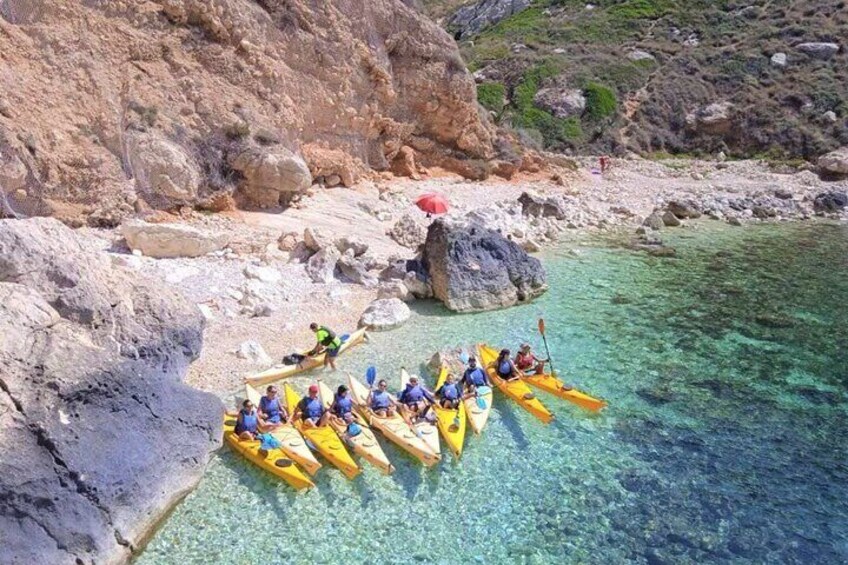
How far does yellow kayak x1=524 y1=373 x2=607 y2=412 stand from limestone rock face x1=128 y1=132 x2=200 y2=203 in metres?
13.0

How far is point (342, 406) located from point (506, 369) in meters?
3.81

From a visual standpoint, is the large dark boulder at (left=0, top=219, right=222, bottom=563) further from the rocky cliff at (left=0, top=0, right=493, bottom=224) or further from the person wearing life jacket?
the rocky cliff at (left=0, top=0, right=493, bottom=224)

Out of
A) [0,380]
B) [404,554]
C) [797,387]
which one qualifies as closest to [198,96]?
[0,380]

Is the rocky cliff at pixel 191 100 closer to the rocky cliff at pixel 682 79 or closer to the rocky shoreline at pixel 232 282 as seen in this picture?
the rocky shoreline at pixel 232 282

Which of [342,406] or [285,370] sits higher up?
[342,406]

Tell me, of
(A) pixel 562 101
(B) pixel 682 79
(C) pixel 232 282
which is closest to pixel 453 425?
(C) pixel 232 282

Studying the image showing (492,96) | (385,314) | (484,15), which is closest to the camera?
(385,314)

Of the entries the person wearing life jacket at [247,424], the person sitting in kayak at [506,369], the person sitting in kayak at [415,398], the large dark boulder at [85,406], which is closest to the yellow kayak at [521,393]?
the person sitting in kayak at [506,369]

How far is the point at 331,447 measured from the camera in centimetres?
1055

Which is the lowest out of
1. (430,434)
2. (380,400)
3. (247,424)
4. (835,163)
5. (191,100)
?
(247,424)

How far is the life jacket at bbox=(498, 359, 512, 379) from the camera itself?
1331 cm

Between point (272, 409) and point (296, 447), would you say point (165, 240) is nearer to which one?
point (272, 409)

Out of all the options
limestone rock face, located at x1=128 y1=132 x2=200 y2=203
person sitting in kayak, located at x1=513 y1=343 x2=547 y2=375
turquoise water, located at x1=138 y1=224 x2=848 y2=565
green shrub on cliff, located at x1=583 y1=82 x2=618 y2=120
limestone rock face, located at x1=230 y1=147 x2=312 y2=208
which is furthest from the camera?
green shrub on cliff, located at x1=583 y1=82 x2=618 y2=120

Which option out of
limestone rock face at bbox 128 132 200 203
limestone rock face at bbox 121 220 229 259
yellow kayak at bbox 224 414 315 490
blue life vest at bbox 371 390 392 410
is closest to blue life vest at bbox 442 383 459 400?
blue life vest at bbox 371 390 392 410
